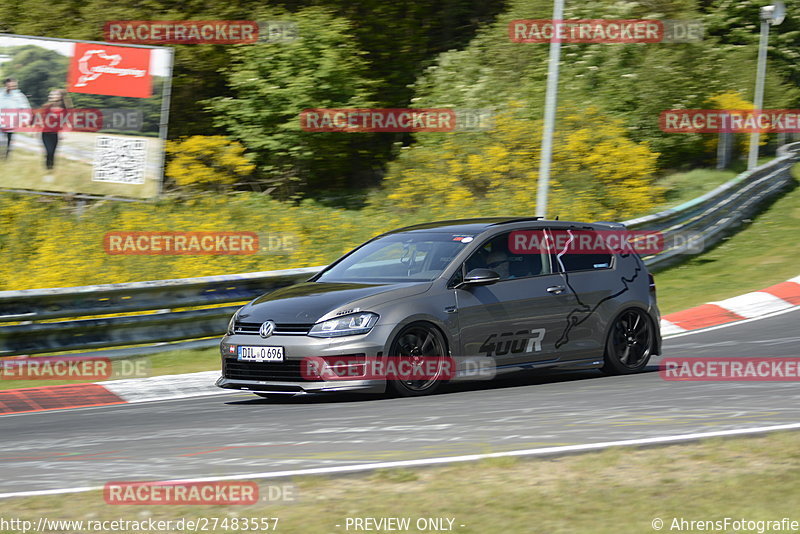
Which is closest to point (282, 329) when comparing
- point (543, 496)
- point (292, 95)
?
point (543, 496)

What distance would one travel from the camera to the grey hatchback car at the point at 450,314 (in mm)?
9125

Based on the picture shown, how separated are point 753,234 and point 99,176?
13.4 metres

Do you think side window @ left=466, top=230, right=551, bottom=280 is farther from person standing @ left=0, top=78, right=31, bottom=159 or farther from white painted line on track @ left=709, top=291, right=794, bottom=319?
person standing @ left=0, top=78, right=31, bottom=159

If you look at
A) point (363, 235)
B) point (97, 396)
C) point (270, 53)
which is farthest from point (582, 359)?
point (270, 53)

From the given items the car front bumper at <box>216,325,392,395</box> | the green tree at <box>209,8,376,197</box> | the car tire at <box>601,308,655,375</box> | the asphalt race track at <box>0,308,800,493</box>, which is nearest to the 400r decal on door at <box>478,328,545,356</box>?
the asphalt race track at <box>0,308,800,493</box>

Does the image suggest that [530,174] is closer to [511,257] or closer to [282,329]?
[511,257]

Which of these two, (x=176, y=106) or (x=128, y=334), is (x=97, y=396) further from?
(x=176, y=106)

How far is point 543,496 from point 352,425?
266cm

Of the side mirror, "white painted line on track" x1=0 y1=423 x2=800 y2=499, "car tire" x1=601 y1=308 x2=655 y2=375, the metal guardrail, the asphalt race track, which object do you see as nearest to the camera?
"white painted line on track" x1=0 y1=423 x2=800 y2=499

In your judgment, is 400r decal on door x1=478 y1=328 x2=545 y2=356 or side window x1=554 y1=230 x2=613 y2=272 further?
side window x1=554 y1=230 x2=613 y2=272

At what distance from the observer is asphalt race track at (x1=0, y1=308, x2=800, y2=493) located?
21.4ft

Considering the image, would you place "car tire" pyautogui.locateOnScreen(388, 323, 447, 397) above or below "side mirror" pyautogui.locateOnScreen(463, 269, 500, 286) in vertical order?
below

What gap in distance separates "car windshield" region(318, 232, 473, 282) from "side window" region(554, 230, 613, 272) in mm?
1053

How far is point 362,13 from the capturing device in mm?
34125
